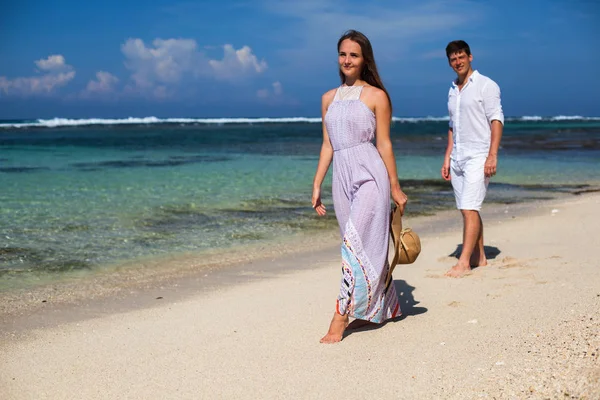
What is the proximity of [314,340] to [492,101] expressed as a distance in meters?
2.72

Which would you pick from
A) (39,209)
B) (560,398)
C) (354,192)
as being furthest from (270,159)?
(560,398)

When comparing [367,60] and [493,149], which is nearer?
[367,60]

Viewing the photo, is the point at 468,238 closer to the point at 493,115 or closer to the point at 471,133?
the point at 471,133

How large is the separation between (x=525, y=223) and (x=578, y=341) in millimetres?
5252

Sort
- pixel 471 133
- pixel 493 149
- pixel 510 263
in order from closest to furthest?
pixel 493 149
pixel 471 133
pixel 510 263

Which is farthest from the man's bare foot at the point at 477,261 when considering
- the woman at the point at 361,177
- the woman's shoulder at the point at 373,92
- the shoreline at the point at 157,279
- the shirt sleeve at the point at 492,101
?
the woman's shoulder at the point at 373,92

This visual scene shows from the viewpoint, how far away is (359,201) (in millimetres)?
4047

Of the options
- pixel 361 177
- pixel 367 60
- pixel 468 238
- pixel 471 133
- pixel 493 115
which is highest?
pixel 367 60

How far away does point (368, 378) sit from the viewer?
346cm

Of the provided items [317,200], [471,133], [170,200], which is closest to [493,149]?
[471,133]

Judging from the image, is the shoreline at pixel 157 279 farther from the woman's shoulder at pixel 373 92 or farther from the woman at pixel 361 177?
the woman's shoulder at pixel 373 92

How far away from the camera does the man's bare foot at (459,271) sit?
5.66 metres

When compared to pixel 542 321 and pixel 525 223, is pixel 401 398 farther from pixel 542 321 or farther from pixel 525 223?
pixel 525 223

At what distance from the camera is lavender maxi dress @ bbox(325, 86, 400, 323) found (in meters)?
4.04
